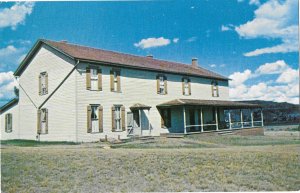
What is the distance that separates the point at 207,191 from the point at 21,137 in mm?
20033

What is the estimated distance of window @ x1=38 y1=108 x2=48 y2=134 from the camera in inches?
932

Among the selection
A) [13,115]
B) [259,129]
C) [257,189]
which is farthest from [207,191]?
[259,129]

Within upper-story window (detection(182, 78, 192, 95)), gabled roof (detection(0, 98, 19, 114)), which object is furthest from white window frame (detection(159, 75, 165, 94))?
gabled roof (detection(0, 98, 19, 114))

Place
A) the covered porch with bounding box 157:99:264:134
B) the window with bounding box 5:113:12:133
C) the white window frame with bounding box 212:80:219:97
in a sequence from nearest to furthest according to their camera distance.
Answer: the window with bounding box 5:113:12:133 < the covered porch with bounding box 157:99:264:134 < the white window frame with bounding box 212:80:219:97

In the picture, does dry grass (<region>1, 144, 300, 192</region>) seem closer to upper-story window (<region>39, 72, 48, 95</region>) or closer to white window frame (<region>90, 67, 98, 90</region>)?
white window frame (<region>90, 67, 98, 90</region>)

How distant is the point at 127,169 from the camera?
11.4m

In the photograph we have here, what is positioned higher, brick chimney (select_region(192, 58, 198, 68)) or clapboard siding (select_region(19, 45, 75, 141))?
brick chimney (select_region(192, 58, 198, 68))

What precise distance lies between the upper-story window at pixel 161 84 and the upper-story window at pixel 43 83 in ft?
28.7

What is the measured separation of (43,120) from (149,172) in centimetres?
1483

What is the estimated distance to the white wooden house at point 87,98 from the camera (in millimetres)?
22297

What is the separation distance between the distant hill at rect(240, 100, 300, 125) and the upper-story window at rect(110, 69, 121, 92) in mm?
32097

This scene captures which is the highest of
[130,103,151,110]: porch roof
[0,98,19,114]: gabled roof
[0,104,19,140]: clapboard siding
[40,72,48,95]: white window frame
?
[40,72,48,95]: white window frame

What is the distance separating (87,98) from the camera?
73.8 feet

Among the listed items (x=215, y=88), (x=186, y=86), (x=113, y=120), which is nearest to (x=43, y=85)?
(x=113, y=120)
